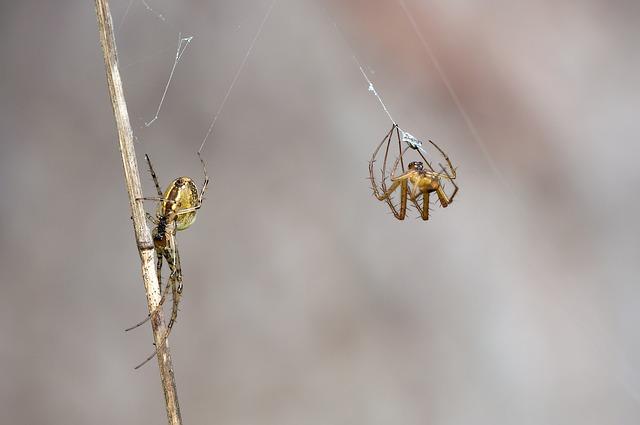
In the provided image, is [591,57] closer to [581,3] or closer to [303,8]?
[581,3]

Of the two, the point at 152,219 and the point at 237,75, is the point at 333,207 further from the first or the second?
the point at 152,219

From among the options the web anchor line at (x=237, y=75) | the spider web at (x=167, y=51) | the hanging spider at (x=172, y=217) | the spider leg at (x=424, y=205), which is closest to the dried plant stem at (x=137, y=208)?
the hanging spider at (x=172, y=217)

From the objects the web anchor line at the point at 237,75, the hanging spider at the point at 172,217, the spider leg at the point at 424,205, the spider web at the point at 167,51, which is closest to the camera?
the hanging spider at the point at 172,217

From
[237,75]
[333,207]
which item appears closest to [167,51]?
[237,75]

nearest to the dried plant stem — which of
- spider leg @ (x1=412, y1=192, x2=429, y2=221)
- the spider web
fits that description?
spider leg @ (x1=412, y1=192, x2=429, y2=221)

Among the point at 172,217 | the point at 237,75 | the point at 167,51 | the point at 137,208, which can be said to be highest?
the point at 167,51

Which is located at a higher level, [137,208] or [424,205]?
[424,205]

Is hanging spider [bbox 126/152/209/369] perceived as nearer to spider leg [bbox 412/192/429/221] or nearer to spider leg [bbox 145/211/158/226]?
spider leg [bbox 145/211/158/226]

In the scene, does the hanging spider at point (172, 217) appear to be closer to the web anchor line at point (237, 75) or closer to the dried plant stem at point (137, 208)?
the dried plant stem at point (137, 208)
